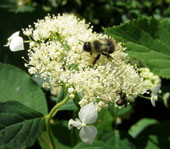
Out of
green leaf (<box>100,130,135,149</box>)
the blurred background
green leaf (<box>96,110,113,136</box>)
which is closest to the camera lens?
green leaf (<box>100,130,135,149</box>)

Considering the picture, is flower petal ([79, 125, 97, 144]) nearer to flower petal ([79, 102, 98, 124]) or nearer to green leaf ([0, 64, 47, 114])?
flower petal ([79, 102, 98, 124])

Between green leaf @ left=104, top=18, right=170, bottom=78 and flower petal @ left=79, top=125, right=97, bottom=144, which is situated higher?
green leaf @ left=104, top=18, right=170, bottom=78

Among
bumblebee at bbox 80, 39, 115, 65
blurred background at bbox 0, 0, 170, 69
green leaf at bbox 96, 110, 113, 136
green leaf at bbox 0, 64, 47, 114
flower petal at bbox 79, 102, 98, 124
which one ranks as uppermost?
blurred background at bbox 0, 0, 170, 69

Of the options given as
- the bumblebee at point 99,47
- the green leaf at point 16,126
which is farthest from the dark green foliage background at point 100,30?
the bumblebee at point 99,47

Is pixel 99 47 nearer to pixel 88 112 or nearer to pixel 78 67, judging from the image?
pixel 78 67

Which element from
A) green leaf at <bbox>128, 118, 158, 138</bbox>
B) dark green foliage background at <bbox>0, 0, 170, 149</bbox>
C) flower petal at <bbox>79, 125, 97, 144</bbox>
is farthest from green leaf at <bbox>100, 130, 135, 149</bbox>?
flower petal at <bbox>79, 125, 97, 144</bbox>

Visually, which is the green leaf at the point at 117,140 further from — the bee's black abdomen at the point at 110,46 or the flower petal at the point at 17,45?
the flower petal at the point at 17,45
